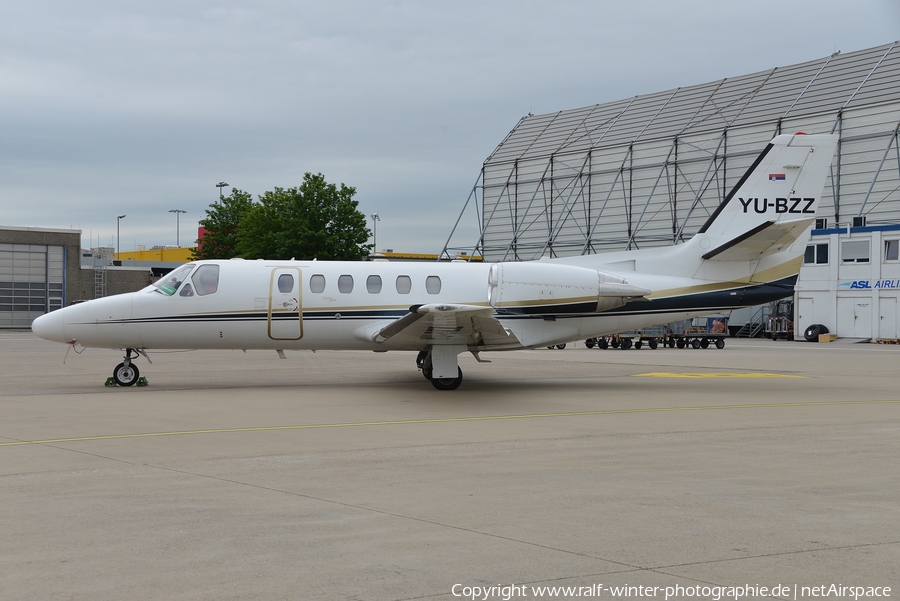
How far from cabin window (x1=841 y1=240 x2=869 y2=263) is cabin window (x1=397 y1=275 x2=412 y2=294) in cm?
3847

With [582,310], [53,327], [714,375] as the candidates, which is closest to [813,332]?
[714,375]

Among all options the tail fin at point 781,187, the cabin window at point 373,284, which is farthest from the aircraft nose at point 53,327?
the tail fin at point 781,187

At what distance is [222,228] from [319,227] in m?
21.1

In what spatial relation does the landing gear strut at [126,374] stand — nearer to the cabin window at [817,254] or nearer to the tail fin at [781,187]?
the tail fin at [781,187]

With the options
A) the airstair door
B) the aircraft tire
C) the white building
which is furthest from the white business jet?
the aircraft tire

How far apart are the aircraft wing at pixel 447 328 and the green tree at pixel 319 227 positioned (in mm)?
41344

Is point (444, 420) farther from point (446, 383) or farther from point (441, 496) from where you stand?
point (441, 496)

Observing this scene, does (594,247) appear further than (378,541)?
Yes

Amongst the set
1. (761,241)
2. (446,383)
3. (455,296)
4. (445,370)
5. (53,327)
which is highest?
(761,241)

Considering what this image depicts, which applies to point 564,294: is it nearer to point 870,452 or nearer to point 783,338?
point 870,452

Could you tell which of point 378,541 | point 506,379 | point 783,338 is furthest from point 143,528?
point 783,338

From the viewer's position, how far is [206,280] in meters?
18.6

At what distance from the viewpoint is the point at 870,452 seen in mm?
10805

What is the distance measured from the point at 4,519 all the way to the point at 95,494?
1.06m
